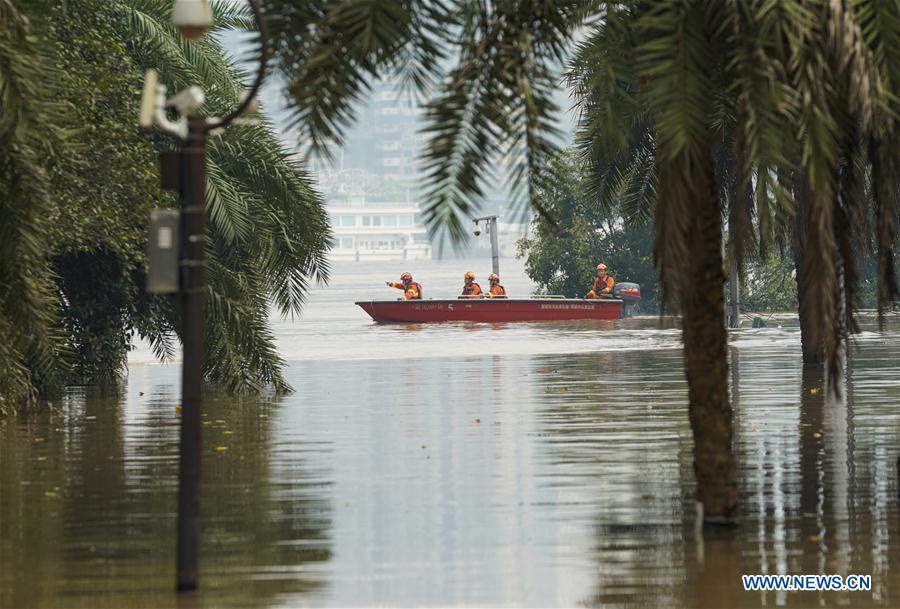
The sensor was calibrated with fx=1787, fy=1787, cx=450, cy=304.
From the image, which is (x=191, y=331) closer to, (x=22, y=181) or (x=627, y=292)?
(x=22, y=181)

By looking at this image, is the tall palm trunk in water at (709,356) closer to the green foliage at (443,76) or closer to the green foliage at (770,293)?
the green foliage at (443,76)

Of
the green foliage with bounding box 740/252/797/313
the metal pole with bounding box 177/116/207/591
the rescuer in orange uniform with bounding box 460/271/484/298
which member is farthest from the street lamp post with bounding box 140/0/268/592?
the green foliage with bounding box 740/252/797/313

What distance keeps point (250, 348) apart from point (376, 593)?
49.5 feet

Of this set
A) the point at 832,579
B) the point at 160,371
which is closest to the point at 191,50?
the point at 160,371

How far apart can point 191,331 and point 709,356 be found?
372cm

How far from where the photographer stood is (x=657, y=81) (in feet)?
35.1

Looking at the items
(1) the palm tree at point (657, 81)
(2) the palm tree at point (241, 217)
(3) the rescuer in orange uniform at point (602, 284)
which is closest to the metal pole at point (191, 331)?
(1) the palm tree at point (657, 81)

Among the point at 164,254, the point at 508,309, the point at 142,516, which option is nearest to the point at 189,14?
the point at 164,254

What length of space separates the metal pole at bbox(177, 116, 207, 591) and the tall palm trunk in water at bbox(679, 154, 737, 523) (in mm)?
3433

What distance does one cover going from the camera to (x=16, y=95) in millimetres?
12719

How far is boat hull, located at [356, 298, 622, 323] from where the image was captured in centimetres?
5388

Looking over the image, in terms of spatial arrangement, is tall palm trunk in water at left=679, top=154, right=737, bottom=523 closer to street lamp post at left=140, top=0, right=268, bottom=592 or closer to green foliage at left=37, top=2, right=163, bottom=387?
street lamp post at left=140, top=0, right=268, bottom=592

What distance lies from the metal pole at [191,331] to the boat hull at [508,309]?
43.6 m

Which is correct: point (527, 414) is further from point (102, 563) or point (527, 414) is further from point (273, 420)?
point (102, 563)
